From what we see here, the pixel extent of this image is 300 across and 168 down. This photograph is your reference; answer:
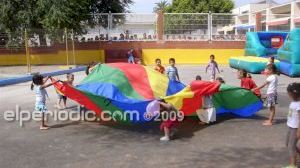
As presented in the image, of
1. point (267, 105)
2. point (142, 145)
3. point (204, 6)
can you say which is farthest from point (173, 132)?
point (204, 6)

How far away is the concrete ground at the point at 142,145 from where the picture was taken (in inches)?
239

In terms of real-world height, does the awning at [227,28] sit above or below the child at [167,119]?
above

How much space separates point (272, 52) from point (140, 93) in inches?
650

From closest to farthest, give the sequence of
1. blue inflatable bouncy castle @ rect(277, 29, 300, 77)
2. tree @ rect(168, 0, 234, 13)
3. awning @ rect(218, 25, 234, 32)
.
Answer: blue inflatable bouncy castle @ rect(277, 29, 300, 77) → awning @ rect(218, 25, 234, 32) → tree @ rect(168, 0, 234, 13)

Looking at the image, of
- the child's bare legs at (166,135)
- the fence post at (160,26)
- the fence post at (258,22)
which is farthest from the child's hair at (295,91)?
the fence post at (258,22)

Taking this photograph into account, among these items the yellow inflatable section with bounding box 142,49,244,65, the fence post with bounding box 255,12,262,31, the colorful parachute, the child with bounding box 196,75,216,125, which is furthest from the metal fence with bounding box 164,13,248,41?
the child with bounding box 196,75,216,125

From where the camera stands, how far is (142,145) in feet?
23.0

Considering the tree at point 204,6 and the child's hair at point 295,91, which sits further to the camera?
the tree at point 204,6

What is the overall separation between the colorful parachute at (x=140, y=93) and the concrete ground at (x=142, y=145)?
0.30 meters

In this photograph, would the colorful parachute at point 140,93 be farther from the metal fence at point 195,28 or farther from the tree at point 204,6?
the tree at point 204,6

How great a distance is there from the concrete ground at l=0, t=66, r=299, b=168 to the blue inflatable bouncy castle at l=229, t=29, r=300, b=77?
29.3 feet

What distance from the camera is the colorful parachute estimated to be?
26.5ft

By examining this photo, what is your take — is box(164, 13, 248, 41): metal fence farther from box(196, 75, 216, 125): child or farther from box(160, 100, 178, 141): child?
box(160, 100, 178, 141): child

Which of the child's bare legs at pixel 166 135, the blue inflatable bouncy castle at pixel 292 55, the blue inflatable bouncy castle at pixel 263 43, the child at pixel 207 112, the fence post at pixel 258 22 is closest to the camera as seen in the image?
the child's bare legs at pixel 166 135
